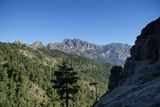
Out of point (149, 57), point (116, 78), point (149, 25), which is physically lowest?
point (116, 78)

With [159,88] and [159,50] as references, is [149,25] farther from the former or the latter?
[159,88]

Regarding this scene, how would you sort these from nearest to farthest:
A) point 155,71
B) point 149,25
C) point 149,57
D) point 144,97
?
point 144,97, point 155,71, point 149,57, point 149,25

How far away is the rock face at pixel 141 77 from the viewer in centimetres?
2430

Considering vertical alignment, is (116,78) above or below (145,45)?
below

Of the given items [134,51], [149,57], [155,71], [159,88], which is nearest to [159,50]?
[149,57]

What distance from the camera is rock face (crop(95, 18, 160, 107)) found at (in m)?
24.3

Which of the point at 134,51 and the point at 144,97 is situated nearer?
the point at 144,97

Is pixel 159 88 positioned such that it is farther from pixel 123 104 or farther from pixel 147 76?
pixel 147 76

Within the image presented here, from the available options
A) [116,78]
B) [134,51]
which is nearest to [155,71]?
[134,51]

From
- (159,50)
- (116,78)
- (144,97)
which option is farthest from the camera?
(116,78)

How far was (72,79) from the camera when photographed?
5750 cm

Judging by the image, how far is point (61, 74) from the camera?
58.0 m

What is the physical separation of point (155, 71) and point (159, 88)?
10.4 metres

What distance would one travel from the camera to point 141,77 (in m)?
37.0
